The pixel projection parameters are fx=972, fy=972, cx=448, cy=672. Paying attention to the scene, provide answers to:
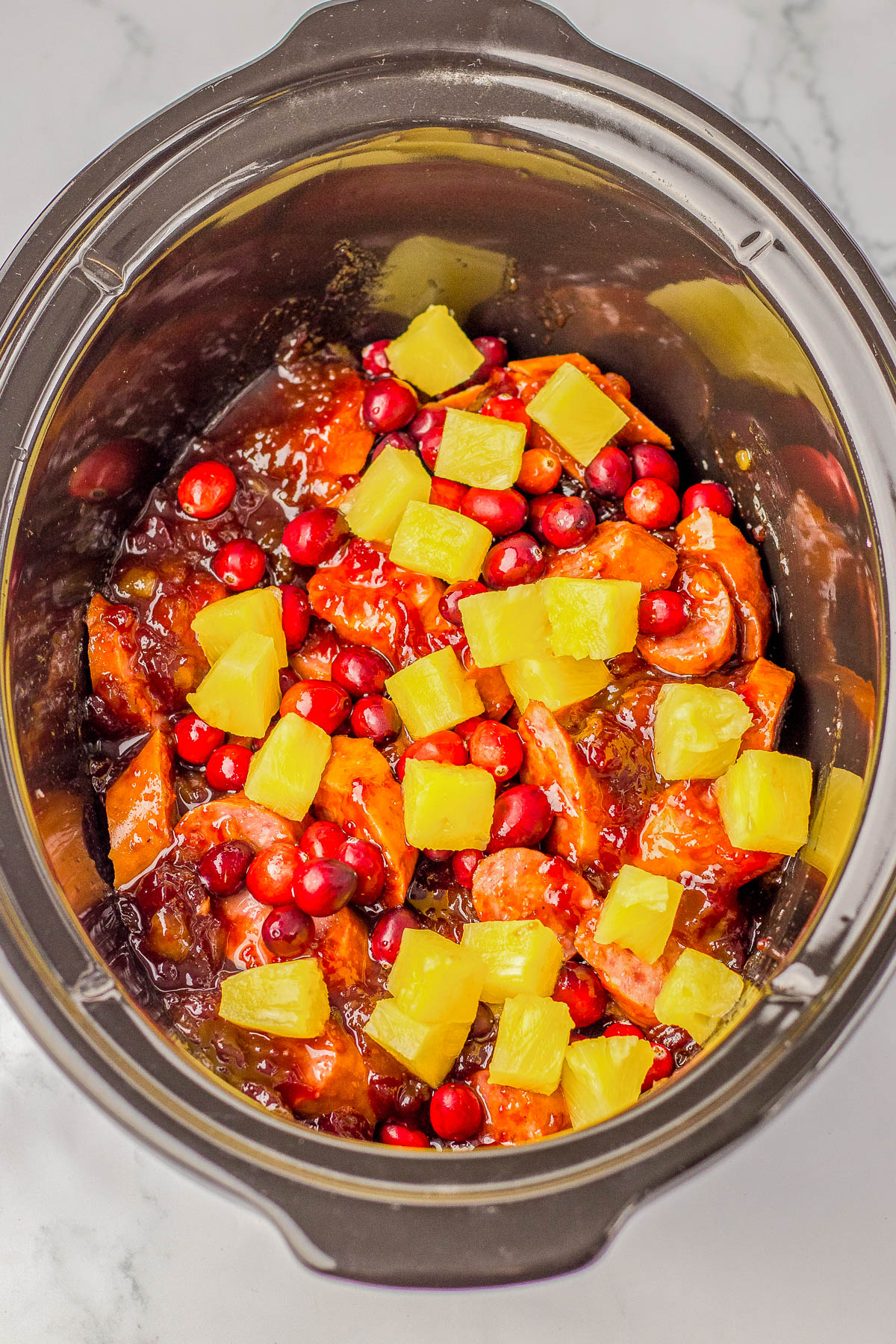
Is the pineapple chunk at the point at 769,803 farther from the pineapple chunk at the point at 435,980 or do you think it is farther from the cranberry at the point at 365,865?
the cranberry at the point at 365,865

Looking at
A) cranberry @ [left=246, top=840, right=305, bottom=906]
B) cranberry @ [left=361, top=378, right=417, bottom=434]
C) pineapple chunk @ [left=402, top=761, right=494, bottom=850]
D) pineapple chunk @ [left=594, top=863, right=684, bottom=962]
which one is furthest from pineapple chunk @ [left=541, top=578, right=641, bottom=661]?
cranberry @ [left=246, top=840, right=305, bottom=906]

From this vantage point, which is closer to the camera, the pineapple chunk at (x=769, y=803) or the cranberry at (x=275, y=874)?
the pineapple chunk at (x=769, y=803)

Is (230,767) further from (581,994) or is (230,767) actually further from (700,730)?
(700,730)

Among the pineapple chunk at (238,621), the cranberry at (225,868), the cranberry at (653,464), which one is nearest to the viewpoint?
the cranberry at (225,868)

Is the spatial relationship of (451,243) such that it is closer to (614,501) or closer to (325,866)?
(614,501)

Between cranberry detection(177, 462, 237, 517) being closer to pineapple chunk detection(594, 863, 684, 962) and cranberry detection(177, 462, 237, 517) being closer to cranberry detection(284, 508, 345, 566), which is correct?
cranberry detection(284, 508, 345, 566)

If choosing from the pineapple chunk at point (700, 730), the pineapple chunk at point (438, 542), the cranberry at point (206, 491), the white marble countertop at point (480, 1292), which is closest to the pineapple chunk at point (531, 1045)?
the white marble countertop at point (480, 1292)
